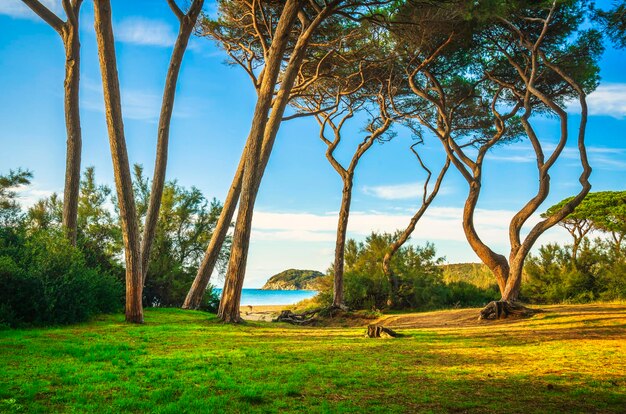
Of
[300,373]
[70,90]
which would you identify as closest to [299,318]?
[70,90]

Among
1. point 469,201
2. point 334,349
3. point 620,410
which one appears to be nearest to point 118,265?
point 334,349

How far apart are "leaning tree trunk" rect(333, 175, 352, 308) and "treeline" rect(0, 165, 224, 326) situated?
4270 mm

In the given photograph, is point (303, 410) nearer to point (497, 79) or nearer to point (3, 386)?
point (3, 386)

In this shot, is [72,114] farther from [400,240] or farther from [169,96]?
[400,240]

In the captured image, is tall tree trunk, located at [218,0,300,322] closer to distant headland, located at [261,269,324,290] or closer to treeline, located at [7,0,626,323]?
treeline, located at [7,0,626,323]

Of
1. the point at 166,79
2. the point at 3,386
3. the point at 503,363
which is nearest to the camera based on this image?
the point at 3,386

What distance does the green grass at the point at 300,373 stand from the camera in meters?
3.58

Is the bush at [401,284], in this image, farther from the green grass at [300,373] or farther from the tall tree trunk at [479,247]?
the green grass at [300,373]

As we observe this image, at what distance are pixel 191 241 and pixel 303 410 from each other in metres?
15.0

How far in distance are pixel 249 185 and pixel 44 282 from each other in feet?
14.5

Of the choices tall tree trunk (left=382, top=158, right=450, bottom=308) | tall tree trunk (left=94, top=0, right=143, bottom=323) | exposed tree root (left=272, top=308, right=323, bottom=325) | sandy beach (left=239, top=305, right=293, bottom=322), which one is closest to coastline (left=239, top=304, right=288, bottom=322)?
sandy beach (left=239, top=305, right=293, bottom=322)

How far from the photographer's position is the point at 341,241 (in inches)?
656

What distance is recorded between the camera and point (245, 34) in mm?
16297

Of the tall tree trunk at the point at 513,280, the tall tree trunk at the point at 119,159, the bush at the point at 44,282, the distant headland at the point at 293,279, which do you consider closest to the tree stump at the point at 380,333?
the tall tree trunk at the point at 119,159
